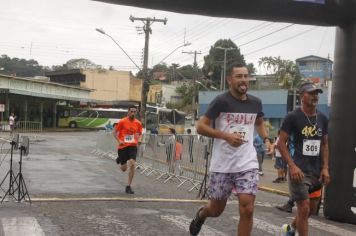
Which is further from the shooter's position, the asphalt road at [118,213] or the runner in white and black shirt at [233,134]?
the asphalt road at [118,213]

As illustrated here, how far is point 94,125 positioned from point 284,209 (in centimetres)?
5608

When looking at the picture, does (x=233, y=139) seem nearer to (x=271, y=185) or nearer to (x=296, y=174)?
(x=296, y=174)

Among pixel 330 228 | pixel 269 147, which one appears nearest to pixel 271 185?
pixel 330 228

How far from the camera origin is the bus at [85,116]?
63438 mm

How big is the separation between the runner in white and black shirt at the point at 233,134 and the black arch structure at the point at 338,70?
318cm

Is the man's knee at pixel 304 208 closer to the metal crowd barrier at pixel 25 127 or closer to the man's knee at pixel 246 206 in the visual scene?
the man's knee at pixel 246 206

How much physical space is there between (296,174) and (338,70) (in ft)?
11.7

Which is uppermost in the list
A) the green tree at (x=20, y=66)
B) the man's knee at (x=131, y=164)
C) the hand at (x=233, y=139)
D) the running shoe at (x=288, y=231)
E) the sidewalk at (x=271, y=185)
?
the green tree at (x=20, y=66)

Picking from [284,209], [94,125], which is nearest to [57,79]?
[94,125]

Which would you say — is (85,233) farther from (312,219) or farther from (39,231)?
(312,219)

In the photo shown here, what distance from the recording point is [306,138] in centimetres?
618

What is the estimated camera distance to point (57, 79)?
81.4 m

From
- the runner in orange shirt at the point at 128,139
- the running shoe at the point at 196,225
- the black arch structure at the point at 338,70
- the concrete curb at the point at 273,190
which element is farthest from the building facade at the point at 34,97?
the running shoe at the point at 196,225

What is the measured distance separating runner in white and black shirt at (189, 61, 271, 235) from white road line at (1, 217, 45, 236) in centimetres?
230
